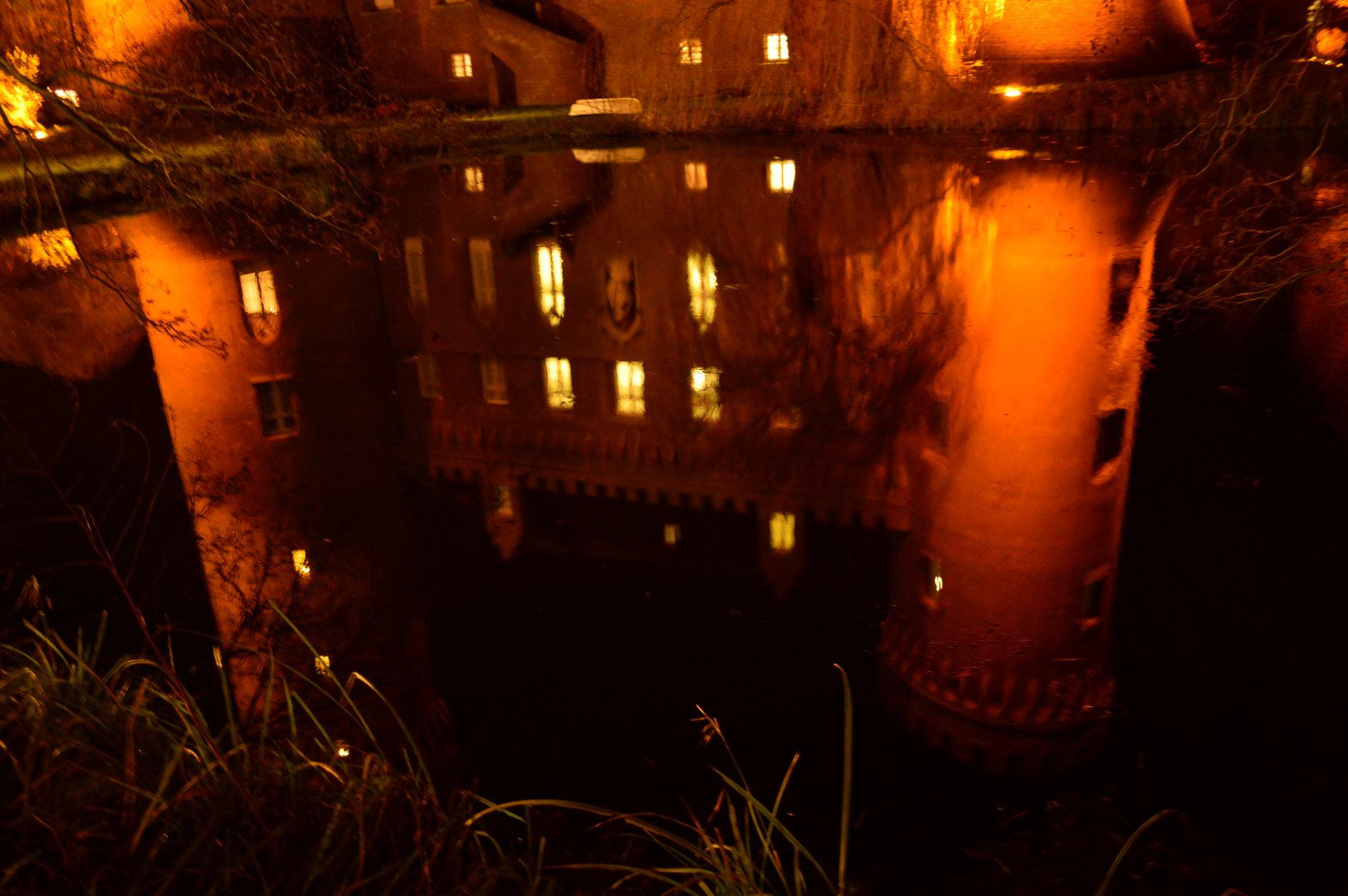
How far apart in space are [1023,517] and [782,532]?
Result: 1917 mm

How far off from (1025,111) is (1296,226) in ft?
43.9

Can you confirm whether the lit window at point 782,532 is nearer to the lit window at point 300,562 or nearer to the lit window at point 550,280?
the lit window at point 300,562

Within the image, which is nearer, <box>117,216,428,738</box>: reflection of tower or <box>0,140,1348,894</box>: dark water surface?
<box>0,140,1348,894</box>: dark water surface

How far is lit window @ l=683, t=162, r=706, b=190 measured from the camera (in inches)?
845

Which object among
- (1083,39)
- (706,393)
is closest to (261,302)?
(706,393)

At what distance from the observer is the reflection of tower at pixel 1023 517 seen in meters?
5.31

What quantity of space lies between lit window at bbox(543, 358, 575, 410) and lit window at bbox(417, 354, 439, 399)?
126 cm

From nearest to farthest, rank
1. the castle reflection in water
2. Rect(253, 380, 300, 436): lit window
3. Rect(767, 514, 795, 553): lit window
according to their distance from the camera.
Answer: the castle reflection in water
Rect(767, 514, 795, 553): lit window
Rect(253, 380, 300, 436): lit window

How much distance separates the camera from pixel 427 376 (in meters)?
11.2

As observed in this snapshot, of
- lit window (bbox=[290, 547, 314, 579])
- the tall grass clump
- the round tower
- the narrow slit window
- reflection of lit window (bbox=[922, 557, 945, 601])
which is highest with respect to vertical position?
the round tower

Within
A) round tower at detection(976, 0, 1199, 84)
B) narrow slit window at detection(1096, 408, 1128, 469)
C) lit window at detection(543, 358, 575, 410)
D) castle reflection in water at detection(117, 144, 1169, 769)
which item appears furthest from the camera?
round tower at detection(976, 0, 1199, 84)

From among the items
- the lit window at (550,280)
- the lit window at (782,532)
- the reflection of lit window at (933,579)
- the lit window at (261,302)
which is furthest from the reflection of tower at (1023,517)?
the lit window at (261,302)

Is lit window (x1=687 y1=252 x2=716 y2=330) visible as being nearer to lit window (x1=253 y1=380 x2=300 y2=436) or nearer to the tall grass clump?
lit window (x1=253 y1=380 x2=300 y2=436)

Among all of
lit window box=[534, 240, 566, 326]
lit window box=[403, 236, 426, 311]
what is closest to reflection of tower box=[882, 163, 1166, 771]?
lit window box=[534, 240, 566, 326]
